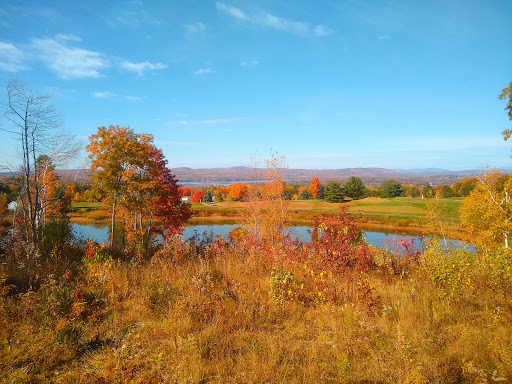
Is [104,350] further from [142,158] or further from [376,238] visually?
Result: [376,238]

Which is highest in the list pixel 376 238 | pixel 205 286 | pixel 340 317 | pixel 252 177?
pixel 252 177

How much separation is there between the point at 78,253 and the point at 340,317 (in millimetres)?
7502

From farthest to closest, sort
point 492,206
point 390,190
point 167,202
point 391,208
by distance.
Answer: point 390,190
point 391,208
point 492,206
point 167,202

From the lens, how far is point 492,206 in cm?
2192

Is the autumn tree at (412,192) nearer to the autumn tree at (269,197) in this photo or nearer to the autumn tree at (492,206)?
the autumn tree at (492,206)

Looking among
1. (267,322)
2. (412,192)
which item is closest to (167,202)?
(267,322)

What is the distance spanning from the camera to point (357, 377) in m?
2.95

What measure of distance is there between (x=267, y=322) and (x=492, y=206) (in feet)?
84.6

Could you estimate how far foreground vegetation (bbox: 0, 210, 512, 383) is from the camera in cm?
305

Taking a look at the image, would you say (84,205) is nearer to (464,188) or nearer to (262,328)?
(262,328)

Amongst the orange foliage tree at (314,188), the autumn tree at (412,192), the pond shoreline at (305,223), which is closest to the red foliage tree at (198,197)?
the pond shoreline at (305,223)

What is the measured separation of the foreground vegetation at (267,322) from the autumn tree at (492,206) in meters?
20.2

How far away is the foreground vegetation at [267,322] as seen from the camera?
10.0 ft

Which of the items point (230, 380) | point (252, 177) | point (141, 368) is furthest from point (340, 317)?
point (252, 177)
